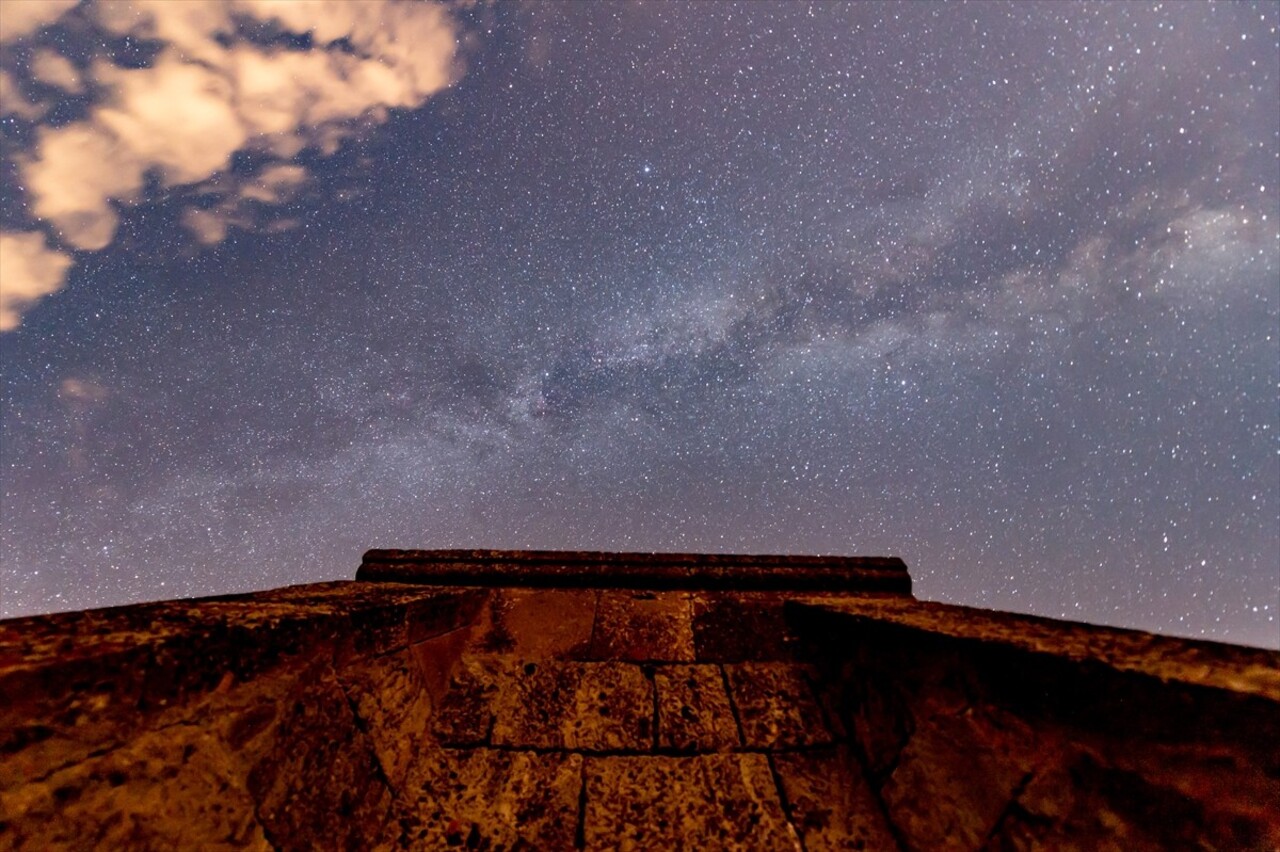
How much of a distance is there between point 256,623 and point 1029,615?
8.36 feet

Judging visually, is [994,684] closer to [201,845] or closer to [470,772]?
[470,772]

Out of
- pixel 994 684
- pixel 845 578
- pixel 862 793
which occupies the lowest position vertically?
A: pixel 862 793

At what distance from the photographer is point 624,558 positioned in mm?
3146

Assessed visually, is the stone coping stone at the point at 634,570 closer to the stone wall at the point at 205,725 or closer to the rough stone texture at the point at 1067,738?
the stone wall at the point at 205,725

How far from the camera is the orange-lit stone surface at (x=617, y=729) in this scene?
1.16m

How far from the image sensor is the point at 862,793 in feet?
5.82

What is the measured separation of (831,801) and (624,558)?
163 centimetres

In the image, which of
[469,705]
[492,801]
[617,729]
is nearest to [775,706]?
[617,729]

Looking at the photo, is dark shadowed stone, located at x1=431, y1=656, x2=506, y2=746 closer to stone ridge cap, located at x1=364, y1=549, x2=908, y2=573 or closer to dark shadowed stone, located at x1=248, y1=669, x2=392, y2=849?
dark shadowed stone, located at x1=248, y1=669, x2=392, y2=849

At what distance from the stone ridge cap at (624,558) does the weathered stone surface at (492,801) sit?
125cm

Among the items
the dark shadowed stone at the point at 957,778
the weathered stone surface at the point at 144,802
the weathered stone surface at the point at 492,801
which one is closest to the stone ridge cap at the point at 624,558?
the weathered stone surface at the point at 492,801

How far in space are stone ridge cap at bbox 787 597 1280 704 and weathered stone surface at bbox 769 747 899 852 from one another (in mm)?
495

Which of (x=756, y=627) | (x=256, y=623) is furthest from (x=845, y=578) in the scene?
(x=256, y=623)

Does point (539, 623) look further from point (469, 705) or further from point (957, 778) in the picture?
point (957, 778)
